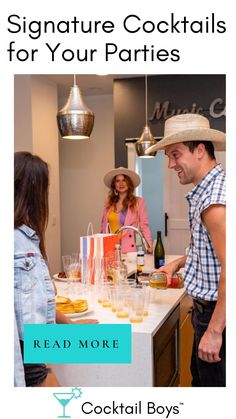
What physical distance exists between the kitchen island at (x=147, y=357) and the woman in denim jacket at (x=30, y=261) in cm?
9

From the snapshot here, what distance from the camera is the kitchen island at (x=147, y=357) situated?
1.00m

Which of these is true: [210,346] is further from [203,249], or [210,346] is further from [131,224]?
[131,224]

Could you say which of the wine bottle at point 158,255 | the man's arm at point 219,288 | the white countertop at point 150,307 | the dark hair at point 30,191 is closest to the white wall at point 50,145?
the wine bottle at point 158,255

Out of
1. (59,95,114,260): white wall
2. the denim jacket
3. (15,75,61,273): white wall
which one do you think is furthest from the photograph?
(59,95,114,260): white wall

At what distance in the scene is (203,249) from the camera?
1.12 meters

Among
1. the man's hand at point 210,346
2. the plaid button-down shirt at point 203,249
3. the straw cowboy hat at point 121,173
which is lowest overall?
the man's hand at point 210,346

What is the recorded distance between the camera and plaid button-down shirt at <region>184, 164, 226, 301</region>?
1.07 m

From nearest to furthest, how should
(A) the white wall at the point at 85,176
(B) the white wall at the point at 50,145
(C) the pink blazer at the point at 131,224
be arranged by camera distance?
(C) the pink blazer at the point at 131,224
(B) the white wall at the point at 50,145
(A) the white wall at the point at 85,176
